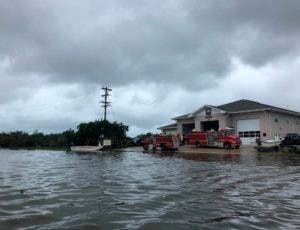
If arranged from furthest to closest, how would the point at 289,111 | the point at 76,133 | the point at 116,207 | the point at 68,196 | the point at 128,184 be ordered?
the point at 76,133 < the point at 289,111 < the point at 128,184 < the point at 68,196 < the point at 116,207

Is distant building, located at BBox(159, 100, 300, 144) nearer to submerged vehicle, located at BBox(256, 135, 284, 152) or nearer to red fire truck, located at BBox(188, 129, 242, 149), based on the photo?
red fire truck, located at BBox(188, 129, 242, 149)

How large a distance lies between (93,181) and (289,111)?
4413 cm

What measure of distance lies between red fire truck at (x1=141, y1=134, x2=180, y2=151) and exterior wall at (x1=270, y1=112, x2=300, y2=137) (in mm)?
11138

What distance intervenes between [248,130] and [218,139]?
709cm

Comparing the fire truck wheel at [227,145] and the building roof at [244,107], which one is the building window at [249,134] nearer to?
the building roof at [244,107]

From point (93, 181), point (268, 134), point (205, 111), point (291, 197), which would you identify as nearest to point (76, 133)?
point (205, 111)

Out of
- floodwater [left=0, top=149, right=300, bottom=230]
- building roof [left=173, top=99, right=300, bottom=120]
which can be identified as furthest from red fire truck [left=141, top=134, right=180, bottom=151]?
floodwater [left=0, top=149, right=300, bottom=230]

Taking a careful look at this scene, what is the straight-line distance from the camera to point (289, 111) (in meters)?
55.1

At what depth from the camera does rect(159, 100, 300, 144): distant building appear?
51250mm

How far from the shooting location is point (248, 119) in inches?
2090

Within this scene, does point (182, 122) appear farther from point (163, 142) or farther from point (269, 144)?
point (269, 144)

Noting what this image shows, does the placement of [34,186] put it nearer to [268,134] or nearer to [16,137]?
[268,134]

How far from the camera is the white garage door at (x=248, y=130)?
171ft

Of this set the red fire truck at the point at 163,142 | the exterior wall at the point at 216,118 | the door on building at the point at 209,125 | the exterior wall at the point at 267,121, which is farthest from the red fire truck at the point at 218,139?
the door on building at the point at 209,125
